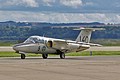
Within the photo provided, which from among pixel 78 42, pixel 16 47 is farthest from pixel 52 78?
pixel 78 42

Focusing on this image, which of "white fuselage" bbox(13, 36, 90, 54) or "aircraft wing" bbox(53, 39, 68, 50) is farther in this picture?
"aircraft wing" bbox(53, 39, 68, 50)

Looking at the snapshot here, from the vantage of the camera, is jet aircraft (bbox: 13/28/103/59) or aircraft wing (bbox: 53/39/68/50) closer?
jet aircraft (bbox: 13/28/103/59)

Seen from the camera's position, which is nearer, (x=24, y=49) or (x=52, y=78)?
(x=52, y=78)

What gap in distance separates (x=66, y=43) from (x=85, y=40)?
9.91 ft

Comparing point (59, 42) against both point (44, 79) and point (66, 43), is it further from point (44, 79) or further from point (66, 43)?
point (44, 79)

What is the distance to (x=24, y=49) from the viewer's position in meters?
50.1

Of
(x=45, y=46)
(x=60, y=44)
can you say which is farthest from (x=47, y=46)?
(x=60, y=44)

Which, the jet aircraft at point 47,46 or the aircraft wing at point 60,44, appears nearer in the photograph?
the jet aircraft at point 47,46

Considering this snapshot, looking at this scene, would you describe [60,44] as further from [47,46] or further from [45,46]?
[45,46]

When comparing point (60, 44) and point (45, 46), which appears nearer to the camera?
point (45, 46)

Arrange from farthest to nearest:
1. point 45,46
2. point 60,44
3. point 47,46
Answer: point 60,44 < point 47,46 < point 45,46

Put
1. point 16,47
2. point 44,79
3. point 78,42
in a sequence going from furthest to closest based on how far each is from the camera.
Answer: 1. point 78,42
2. point 16,47
3. point 44,79

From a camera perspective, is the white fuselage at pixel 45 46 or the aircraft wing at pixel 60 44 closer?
the white fuselage at pixel 45 46

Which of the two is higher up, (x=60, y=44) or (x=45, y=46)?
(x=60, y=44)
